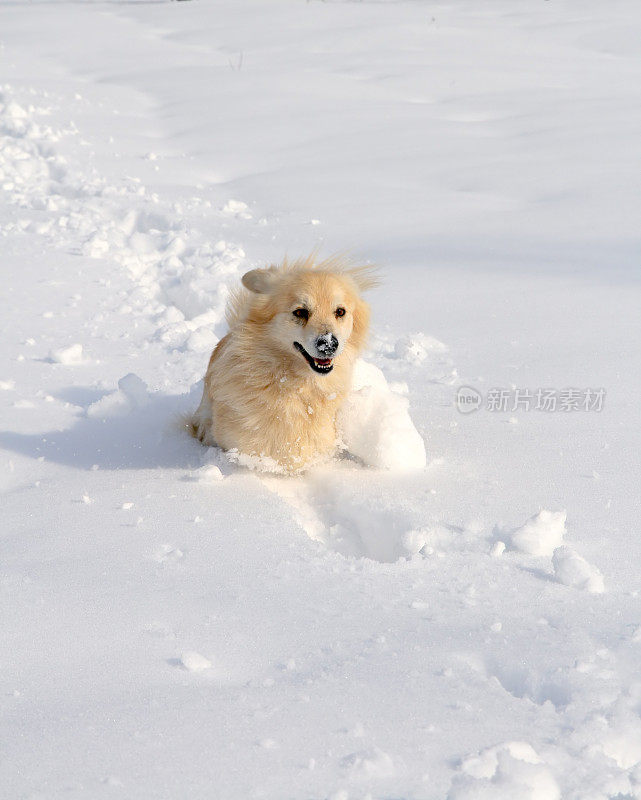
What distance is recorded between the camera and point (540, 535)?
2648 millimetres

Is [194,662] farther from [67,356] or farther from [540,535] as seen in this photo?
[67,356]

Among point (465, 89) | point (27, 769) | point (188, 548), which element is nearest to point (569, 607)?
point (188, 548)

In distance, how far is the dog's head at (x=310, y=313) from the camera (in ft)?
11.0

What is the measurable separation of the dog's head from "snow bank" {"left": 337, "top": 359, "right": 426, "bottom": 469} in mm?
221

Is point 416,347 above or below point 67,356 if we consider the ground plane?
above

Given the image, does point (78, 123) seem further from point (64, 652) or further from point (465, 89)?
point (64, 652)

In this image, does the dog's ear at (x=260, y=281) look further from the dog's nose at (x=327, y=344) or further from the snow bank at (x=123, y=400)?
the snow bank at (x=123, y=400)

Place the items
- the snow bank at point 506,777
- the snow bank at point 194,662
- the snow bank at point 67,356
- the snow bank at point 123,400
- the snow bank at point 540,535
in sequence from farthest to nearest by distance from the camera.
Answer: the snow bank at point 67,356 < the snow bank at point 123,400 < the snow bank at point 540,535 < the snow bank at point 194,662 < the snow bank at point 506,777

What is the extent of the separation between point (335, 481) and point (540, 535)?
952 millimetres

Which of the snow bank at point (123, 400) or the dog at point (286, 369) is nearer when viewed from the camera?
the dog at point (286, 369)

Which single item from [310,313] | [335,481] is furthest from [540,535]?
[310,313]

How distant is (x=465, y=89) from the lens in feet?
30.6

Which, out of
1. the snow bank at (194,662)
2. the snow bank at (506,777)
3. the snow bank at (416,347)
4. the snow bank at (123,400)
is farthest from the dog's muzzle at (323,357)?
the snow bank at (506,777)

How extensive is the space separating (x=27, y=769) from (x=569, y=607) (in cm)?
136
